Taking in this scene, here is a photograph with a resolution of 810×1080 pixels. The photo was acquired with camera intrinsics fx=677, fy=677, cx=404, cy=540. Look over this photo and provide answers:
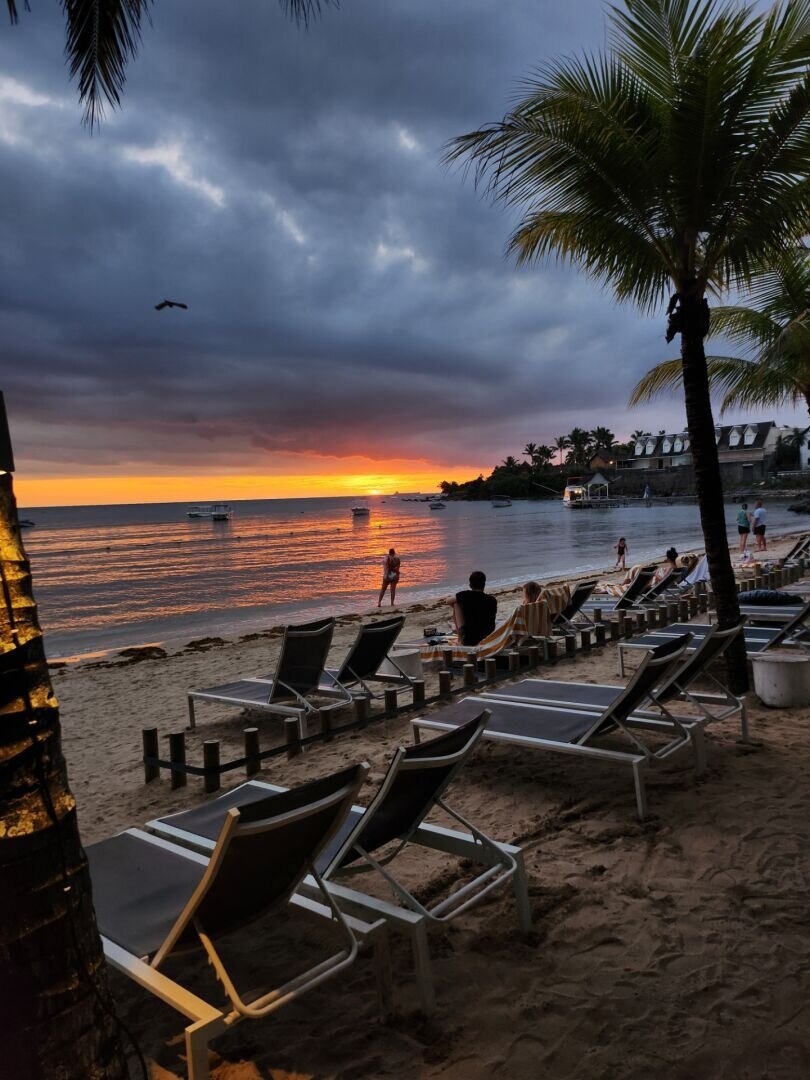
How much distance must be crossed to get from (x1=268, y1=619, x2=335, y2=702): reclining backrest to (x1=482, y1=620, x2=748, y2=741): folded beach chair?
166 cm

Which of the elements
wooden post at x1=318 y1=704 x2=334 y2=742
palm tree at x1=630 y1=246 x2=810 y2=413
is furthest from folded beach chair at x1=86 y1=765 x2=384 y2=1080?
palm tree at x1=630 y1=246 x2=810 y2=413

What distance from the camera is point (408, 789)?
275 centimetres

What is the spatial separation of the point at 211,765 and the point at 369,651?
7.47 feet

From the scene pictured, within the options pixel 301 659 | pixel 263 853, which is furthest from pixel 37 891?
pixel 301 659

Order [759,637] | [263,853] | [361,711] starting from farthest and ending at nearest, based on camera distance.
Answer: [759,637] < [361,711] < [263,853]

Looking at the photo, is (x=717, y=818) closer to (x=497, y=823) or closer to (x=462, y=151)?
(x=497, y=823)

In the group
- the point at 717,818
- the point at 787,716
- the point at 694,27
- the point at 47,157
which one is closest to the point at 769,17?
the point at 694,27

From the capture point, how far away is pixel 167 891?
268cm

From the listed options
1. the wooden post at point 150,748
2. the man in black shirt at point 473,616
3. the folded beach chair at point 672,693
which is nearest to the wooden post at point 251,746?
the wooden post at point 150,748

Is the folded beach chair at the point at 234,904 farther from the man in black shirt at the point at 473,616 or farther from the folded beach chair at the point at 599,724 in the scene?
the man in black shirt at the point at 473,616

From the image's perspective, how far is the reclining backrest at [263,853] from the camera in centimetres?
201

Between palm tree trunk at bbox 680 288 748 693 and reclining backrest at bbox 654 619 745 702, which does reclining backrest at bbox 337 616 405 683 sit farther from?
palm tree trunk at bbox 680 288 748 693

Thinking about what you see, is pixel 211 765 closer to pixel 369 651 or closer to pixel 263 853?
pixel 369 651

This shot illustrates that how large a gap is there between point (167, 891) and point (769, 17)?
7275mm
